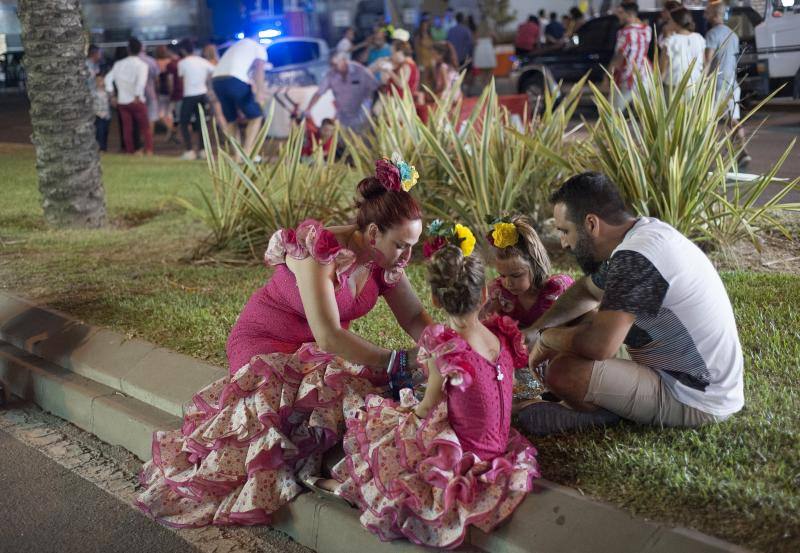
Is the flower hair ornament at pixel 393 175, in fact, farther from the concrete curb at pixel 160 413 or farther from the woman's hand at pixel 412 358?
the concrete curb at pixel 160 413

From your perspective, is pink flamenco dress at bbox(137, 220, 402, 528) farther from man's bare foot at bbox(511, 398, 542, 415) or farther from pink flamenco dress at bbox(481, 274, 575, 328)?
pink flamenco dress at bbox(481, 274, 575, 328)

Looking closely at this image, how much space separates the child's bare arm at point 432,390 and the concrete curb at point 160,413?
49 cm

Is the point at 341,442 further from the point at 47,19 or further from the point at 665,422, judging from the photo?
the point at 47,19

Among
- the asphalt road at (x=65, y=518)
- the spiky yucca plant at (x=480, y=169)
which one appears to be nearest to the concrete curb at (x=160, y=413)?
the asphalt road at (x=65, y=518)

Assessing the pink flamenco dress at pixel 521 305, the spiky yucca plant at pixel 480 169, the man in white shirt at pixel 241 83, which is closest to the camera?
the pink flamenco dress at pixel 521 305

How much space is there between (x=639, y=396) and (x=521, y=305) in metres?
1.06

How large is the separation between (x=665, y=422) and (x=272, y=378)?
1.68 m

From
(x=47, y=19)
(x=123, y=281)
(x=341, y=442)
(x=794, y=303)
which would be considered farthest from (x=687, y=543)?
Result: (x=47, y=19)

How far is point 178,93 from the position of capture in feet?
62.0

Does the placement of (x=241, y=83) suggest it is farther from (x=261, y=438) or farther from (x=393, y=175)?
(x=261, y=438)

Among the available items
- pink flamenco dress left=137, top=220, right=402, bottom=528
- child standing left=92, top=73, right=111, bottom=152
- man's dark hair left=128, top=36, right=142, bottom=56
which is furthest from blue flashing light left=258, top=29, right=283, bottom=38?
pink flamenco dress left=137, top=220, right=402, bottom=528

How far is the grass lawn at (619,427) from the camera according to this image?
351cm

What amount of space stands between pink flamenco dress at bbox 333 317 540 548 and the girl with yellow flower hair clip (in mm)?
978

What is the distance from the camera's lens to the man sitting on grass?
3.93 metres
